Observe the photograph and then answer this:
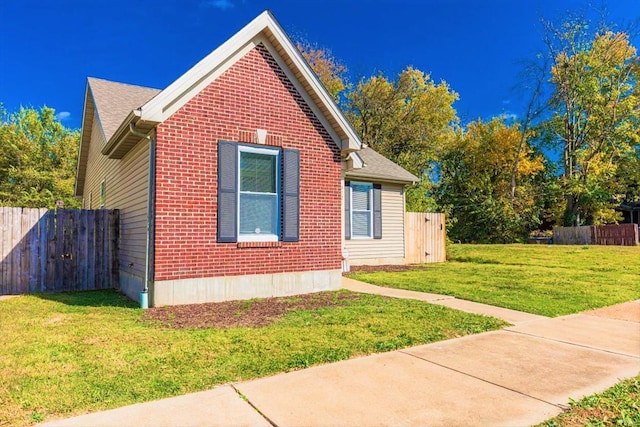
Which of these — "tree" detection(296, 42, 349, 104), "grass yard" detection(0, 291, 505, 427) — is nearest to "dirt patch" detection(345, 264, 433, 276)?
"grass yard" detection(0, 291, 505, 427)

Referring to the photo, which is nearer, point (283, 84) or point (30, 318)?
→ point (30, 318)

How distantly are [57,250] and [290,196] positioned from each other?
5.77 metres

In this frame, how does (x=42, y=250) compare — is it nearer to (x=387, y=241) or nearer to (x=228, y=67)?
(x=228, y=67)

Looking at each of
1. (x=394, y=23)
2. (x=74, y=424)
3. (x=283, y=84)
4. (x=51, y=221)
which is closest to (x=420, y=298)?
(x=283, y=84)

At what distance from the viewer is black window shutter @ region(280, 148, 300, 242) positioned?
8.44 metres

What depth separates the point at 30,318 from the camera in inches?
253

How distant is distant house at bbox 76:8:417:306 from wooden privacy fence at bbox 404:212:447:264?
22.9ft

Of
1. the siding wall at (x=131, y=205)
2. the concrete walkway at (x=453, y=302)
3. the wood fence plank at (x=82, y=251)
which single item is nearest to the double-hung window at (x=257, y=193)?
the siding wall at (x=131, y=205)

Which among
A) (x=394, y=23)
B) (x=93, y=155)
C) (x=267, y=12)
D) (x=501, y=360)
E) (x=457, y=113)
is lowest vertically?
(x=501, y=360)

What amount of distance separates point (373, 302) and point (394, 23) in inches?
1173

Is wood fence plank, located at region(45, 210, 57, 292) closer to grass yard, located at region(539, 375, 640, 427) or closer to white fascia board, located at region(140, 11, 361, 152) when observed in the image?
white fascia board, located at region(140, 11, 361, 152)

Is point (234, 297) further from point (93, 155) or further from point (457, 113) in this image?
point (457, 113)

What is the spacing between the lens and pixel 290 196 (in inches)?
334

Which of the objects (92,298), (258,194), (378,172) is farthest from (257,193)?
(378,172)
